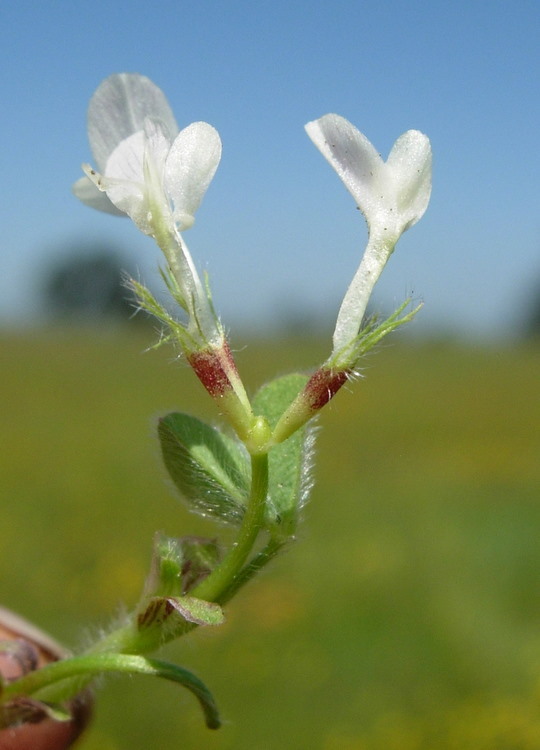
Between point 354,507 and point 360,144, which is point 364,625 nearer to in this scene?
point 354,507

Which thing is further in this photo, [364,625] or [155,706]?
[364,625]

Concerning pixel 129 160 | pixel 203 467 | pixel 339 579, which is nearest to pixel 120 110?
pixel 129 160

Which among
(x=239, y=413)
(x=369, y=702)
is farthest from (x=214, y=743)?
(x=239, y=413)

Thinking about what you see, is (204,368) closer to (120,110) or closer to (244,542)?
(244,542)

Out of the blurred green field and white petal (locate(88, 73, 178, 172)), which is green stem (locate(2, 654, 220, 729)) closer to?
the blurred green field

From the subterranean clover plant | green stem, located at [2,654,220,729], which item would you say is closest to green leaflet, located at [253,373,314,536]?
the subterranean clover plant

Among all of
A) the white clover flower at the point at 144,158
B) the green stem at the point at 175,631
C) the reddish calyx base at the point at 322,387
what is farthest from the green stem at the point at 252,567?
the white clover flower at the point at 144,158
